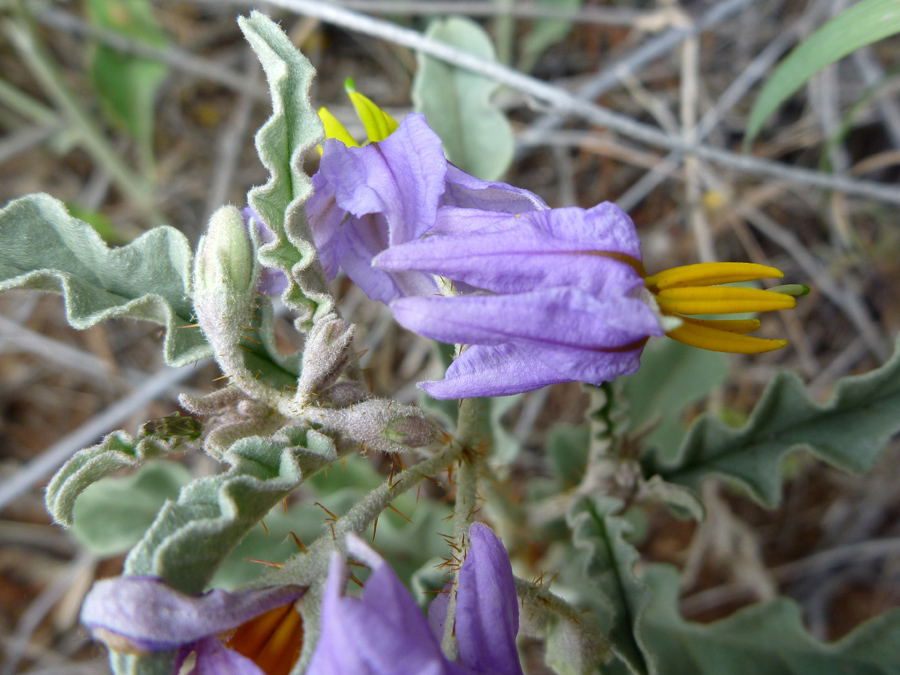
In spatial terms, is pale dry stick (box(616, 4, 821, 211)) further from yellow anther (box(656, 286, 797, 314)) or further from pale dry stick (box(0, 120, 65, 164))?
pale dry stick (box(0, 120, 65, 164))

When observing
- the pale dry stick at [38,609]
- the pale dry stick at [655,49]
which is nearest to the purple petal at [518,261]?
the pale dry stick at [655,49]

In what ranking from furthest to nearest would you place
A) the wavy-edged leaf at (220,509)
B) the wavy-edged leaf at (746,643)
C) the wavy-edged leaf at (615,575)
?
1. the wavy-edged leaf at (746,643)
2. the wavy-edged leaf at (615,575)
3. the wavy-edged leaf at (220,509)

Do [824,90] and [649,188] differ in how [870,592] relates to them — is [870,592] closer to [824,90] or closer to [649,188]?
[649,188]

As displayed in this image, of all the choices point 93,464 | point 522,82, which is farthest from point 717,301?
point 522,82

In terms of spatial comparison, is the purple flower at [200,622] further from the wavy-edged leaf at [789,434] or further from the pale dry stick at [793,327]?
the pale dry stick at [793,327]

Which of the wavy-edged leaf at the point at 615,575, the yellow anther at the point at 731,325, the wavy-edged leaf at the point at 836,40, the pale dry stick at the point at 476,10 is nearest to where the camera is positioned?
the yellow anther at the point at 731,325

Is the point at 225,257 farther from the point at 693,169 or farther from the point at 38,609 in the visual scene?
the point at 38,609

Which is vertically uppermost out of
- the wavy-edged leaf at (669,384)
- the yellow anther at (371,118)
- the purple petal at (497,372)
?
the wavy-edged leaf at (669,384)
